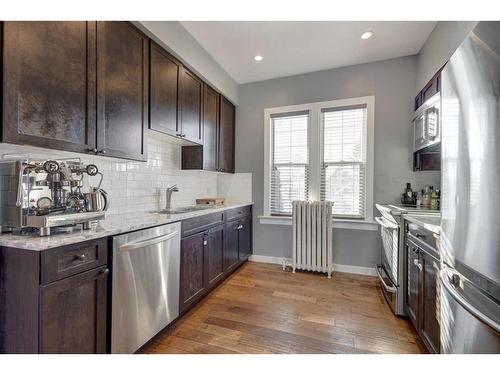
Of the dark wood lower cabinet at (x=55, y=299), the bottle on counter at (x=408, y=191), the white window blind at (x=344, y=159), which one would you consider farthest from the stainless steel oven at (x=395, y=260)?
the dark wood lower cabinet at (x=55, y=299)

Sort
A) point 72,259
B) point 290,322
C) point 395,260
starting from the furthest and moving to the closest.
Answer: point 395,260 → point 290,322 → point 72,259

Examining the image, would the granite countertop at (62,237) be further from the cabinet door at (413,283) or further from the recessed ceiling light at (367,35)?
the recessed ceiling light at (367,35)

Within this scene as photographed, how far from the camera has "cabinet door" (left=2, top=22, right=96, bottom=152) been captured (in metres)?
1.11

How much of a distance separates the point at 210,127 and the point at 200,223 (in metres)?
1.37

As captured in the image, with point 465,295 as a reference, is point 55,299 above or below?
below

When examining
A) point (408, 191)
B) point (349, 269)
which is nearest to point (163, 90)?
point (408, 191)

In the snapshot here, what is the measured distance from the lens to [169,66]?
220 cm

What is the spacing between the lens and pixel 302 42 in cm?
255

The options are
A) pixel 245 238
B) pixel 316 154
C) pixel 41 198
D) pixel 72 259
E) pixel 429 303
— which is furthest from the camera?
pixel 245 238

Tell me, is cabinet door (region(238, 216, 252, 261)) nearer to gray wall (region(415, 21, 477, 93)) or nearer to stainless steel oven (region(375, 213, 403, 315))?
stainless steel oven (region(375, 213, 403, 315))

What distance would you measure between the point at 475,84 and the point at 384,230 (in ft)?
6.62

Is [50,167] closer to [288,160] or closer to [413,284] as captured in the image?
[413,284]

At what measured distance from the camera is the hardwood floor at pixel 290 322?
5.40 ft

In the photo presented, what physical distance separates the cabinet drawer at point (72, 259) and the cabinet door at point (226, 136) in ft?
6.91
